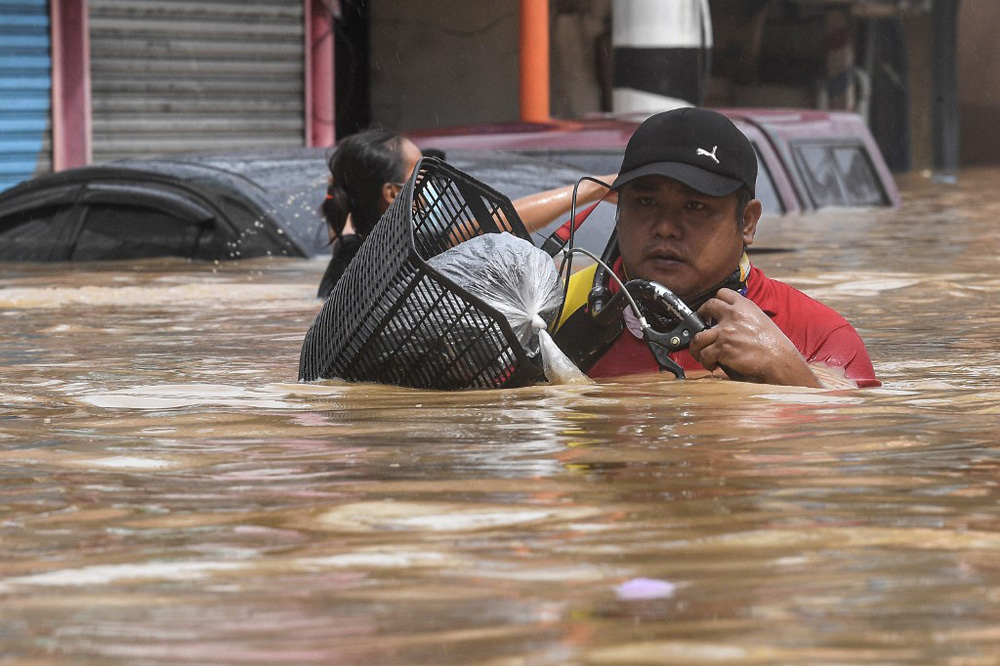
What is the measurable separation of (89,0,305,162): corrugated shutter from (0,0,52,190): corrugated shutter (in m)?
0.54

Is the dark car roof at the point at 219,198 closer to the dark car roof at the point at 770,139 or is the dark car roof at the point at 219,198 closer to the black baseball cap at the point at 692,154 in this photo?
the dark car roof at the point at 770,139

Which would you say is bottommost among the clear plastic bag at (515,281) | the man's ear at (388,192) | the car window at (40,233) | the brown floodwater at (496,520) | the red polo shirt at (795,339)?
the car window at (40,233)

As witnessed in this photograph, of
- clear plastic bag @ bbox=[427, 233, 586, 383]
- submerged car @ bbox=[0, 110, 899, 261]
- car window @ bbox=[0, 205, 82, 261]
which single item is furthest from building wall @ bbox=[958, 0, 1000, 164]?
clear plastic bag @ bbox=[427, 233, 586, 383]

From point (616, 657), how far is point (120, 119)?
13160 mm

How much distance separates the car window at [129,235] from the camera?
1022cm

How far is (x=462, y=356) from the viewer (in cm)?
432

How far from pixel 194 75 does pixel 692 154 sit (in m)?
11.8

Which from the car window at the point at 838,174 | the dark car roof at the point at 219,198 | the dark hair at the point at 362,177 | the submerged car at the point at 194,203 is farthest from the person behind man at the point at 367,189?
the car window at the point at 838,174

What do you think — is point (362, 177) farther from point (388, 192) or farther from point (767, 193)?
point (767, 193)

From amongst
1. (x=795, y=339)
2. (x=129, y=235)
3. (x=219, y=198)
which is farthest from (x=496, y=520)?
(x=129, y=235)

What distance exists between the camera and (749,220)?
4.43 meters

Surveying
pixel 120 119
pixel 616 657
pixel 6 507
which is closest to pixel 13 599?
pixel 6 507

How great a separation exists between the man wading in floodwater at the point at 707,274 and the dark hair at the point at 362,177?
78.8 inches

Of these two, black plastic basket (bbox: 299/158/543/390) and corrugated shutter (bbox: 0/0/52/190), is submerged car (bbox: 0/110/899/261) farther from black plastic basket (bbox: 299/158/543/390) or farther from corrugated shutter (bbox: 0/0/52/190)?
black plastic basket (bbox: 299/158/543/390)
